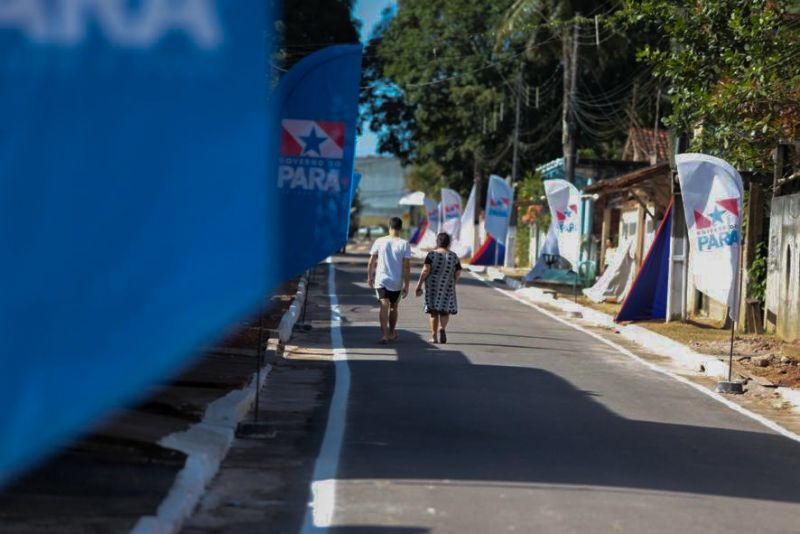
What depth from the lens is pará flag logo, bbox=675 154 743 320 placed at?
51.7 feet

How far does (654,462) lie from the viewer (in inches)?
398

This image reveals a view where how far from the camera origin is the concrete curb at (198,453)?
7262 millimetres

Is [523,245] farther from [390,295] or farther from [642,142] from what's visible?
[390,295]

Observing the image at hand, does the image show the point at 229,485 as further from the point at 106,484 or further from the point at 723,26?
the point at 723,26

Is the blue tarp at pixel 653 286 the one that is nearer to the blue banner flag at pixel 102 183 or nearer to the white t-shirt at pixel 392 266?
the white t-shirt at pixel 392 266

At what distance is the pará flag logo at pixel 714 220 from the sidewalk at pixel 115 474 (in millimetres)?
6728

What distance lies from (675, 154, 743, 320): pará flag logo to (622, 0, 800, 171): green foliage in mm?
1556

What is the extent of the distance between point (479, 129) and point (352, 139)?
45.8 meters

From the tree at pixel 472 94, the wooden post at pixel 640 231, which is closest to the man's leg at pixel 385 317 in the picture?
the wooden post at pixel 640 231

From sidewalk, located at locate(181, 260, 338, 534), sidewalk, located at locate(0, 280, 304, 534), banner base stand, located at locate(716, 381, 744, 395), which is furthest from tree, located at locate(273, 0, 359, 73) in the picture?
sidewalk, located at locate(0, 280, 304, 534)

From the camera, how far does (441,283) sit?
18656 millimetres

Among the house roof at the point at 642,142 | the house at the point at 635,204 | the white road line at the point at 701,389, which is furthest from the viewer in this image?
the house roof at the point at 642,142

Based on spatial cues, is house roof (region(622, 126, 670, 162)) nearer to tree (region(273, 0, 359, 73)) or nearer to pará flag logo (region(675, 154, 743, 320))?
tree (region(273, 0, 359, 73))

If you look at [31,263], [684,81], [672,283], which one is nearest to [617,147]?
[672,283]
